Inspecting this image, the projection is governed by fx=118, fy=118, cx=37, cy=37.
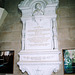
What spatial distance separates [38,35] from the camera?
3.31 m

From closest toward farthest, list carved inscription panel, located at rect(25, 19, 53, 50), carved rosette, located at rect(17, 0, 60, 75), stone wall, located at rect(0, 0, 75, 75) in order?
1. carved rosette, located at rect(17, 0, 60, 75)
2. carved inscription panel, located at rect(25, 19, 53, 50)
3. stone wall, located at rect(0, 0, 75, 75)

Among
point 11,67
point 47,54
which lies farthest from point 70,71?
point 11,67

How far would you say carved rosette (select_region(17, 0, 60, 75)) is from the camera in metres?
3.07

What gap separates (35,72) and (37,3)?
1947 millimetres

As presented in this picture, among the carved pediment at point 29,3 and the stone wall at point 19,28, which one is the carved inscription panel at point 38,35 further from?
the carved pediment at point 29,3

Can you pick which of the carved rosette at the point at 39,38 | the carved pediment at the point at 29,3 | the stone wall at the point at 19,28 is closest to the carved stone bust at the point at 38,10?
the carved rosette at the point at 39,38

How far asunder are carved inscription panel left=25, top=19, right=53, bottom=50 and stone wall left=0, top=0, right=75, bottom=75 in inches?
12.3

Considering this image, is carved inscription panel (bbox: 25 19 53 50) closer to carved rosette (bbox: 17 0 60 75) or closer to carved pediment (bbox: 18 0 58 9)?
carved rosette (bbox: 17 0 60 75)

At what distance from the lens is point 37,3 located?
11.3 feet

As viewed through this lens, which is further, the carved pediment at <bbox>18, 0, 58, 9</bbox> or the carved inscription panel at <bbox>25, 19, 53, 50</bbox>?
the carved pediment at <bbox>18, 0, 58, 9</bbox>

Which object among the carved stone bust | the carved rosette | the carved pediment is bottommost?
the carved rosette

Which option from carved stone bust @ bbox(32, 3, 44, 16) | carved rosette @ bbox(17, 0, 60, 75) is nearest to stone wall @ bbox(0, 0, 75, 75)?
carved rosette @ bbox(17, 0, 60, 75)

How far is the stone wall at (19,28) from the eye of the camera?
10.9 ft

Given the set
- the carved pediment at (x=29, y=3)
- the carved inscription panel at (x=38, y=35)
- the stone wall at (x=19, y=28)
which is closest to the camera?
the carved inscription panel at (x=38, y=35)
